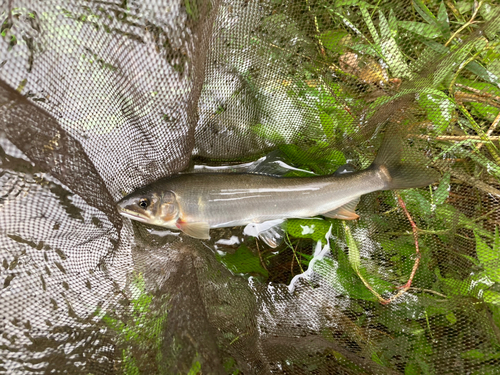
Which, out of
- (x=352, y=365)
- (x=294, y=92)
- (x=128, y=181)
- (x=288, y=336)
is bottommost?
(x=352, y=365)

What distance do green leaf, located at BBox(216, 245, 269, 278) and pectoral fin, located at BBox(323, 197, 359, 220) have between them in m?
0.69

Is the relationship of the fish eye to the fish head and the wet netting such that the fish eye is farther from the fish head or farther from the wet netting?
the wet netting

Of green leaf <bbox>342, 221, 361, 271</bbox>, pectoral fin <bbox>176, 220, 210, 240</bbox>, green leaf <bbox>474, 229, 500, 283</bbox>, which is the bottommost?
green leaf <bbox>474, 229, 500, 283</bbox>

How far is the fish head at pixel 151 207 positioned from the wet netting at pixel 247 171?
0.19 metres

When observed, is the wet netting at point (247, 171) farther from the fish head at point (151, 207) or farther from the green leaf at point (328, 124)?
the fish head at point (151, 207)

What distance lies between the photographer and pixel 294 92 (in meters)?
2.32

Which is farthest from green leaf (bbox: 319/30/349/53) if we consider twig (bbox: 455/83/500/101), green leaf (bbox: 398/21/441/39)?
twig (bbox: 455/83/500/101)

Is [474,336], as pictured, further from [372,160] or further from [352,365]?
[372,160]

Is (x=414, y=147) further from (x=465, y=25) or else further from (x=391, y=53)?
(x=465, y=25)

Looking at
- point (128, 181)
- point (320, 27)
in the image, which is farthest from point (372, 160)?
point (128, 181)

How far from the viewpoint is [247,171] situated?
245 centimetres

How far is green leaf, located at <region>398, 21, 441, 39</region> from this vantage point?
227 cm

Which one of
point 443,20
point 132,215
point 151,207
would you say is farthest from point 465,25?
point 132,215

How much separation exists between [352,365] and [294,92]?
6.39 feet
